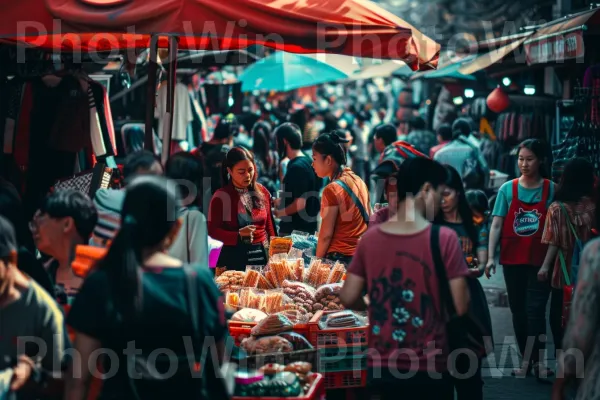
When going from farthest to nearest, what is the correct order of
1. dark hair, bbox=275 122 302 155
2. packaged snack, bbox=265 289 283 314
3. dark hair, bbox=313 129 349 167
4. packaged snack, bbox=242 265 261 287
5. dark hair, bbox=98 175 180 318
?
dark hair, bbox=275 122 302 155
dark hair, bbox=313 129 349 167
packaged snack, bbox=242 265 261 287
packaged snack, bbox=265 289 283 314
dark hair, bbox=98 175 180 318

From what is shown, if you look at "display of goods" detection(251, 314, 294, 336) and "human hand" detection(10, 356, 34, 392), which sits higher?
"human hand" detection(10, 356, 34, 392)

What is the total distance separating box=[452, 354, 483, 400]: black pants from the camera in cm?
575

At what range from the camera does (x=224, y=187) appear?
864cm

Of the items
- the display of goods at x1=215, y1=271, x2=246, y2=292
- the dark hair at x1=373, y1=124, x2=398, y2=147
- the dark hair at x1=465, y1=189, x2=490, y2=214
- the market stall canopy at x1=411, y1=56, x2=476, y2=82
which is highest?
the market stall canopy at x1=411, y1=56, x2=476, y2=82

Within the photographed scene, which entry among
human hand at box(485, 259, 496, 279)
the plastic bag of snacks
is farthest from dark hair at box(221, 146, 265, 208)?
human hand at box(485, 259, 496, 279)

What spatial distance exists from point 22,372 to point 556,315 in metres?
5.68

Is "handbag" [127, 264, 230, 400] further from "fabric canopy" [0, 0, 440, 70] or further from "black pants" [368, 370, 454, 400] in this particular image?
"fabric canopy" [0, 0, 440, 70]

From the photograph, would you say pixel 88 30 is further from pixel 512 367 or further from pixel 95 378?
pixel 512 367

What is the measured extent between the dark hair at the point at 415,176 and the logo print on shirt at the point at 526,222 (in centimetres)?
382

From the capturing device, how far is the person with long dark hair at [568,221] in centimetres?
816

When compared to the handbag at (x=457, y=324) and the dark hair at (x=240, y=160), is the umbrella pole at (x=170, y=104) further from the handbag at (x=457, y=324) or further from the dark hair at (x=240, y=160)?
the handbag at (x=457, y=324)

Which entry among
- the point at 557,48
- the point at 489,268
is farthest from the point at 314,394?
the point at 557,48

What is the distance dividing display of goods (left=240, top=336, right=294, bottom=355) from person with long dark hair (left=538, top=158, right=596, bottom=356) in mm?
3053

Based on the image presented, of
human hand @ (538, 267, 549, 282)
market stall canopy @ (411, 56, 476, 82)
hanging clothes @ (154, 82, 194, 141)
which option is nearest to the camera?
human hand @ (538, 267, 549, 282)
